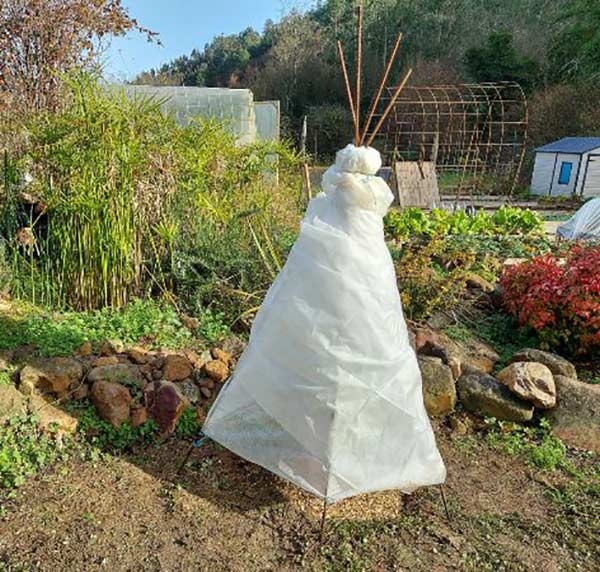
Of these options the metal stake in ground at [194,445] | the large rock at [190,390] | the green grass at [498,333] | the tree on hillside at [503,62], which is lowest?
the green grass at [498,333]

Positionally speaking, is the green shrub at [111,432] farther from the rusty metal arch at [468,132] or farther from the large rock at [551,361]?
the rusty metal arch at [468,132]

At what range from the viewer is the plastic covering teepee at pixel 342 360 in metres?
1.92

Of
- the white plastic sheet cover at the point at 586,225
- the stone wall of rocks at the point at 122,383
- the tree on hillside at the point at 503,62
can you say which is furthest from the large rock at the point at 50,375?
the tree on hillside at the point at 503,62

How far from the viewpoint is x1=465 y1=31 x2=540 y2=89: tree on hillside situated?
18.2 metres

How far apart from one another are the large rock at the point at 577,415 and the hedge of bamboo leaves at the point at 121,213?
6.32 ft

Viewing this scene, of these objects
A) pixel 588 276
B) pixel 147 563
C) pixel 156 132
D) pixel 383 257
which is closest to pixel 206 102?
pixel 156 132

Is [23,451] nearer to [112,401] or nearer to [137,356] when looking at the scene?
[112,401]

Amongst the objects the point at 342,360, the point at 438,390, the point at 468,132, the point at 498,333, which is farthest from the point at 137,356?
the point at 468,132

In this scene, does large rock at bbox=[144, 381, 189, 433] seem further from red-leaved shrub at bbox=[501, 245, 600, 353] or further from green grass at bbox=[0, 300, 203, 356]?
red-leaved shrub at bbox=[501, 245, 600, 353]

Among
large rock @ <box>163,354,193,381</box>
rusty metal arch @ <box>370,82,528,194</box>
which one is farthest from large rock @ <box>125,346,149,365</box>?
rusty metal arch @ <box>370,82,528,194</box>

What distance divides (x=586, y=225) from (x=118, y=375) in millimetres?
7239

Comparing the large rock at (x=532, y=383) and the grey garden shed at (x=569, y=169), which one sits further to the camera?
the grey garden shed at (x=569, y=169)

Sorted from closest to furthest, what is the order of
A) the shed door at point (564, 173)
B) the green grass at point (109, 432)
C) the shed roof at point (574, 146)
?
the green grass at point (109, 432), the shed roof at point (574, 146), the shed door at point (564, 173)

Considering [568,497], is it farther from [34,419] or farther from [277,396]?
[34,419]
